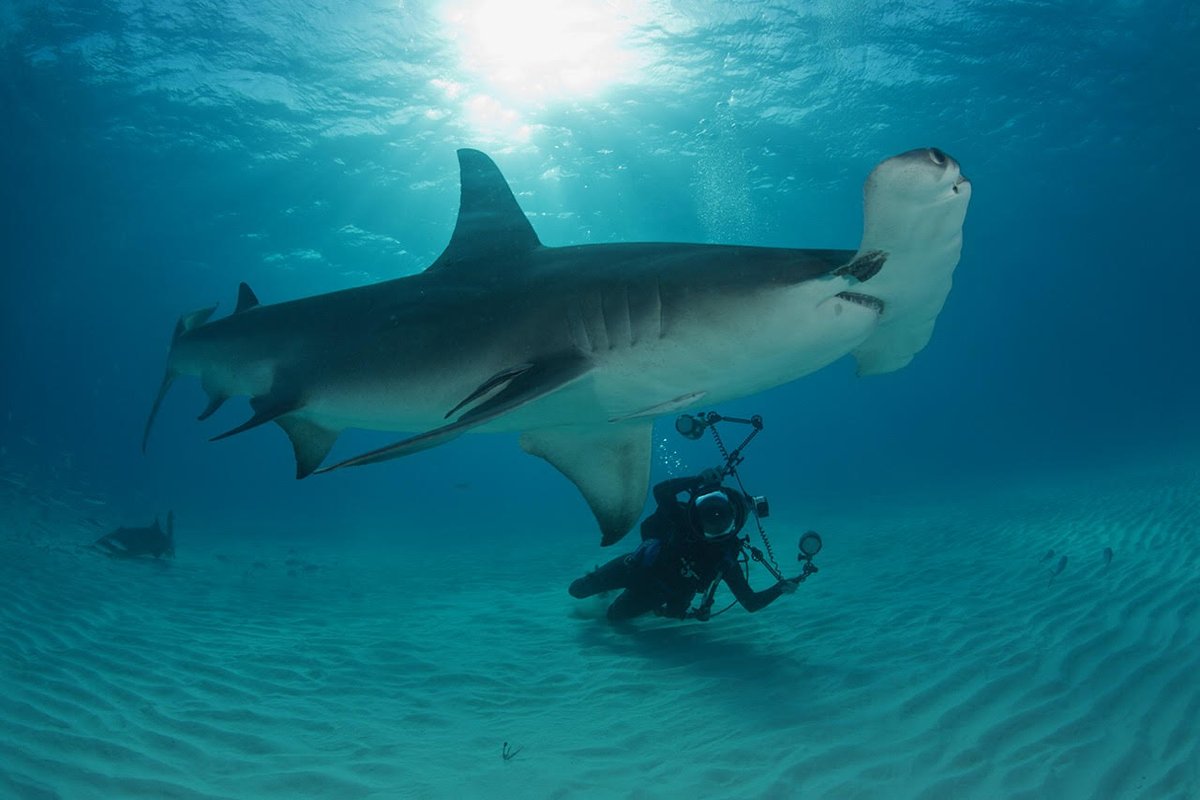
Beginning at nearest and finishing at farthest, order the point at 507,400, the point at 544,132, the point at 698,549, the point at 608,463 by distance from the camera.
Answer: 1. the point at 507,400
2. the point at 608,463
3. the point at 698,549
4. the point at 544,132

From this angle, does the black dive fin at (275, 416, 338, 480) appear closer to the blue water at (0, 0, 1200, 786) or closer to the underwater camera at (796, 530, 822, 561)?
the underwater camera at (796, 530, 822, 561)

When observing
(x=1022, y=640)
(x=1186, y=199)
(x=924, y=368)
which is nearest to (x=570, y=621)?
(x=1022, y=640)

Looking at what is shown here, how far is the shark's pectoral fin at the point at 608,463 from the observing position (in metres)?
4.41

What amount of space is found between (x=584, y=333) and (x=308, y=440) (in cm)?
275

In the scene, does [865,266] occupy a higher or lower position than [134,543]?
lower

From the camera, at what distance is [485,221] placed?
4.11 metres

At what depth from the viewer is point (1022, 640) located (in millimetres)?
5668

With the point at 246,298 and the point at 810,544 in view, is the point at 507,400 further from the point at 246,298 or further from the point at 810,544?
the point at 810,544

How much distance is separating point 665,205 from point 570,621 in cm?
2416

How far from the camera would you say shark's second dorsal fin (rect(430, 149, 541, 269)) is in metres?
3.95

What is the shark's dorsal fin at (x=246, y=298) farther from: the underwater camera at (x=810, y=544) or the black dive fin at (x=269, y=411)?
the underwater camera at (x=810, y=544)

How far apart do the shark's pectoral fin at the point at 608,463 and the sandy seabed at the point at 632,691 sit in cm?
159

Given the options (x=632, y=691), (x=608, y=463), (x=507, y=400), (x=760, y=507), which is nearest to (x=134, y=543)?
(x=632, y=691)

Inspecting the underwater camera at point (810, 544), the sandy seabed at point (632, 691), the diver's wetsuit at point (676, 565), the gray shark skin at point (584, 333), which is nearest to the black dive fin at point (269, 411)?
the gray shark skin at point (584, 333)
